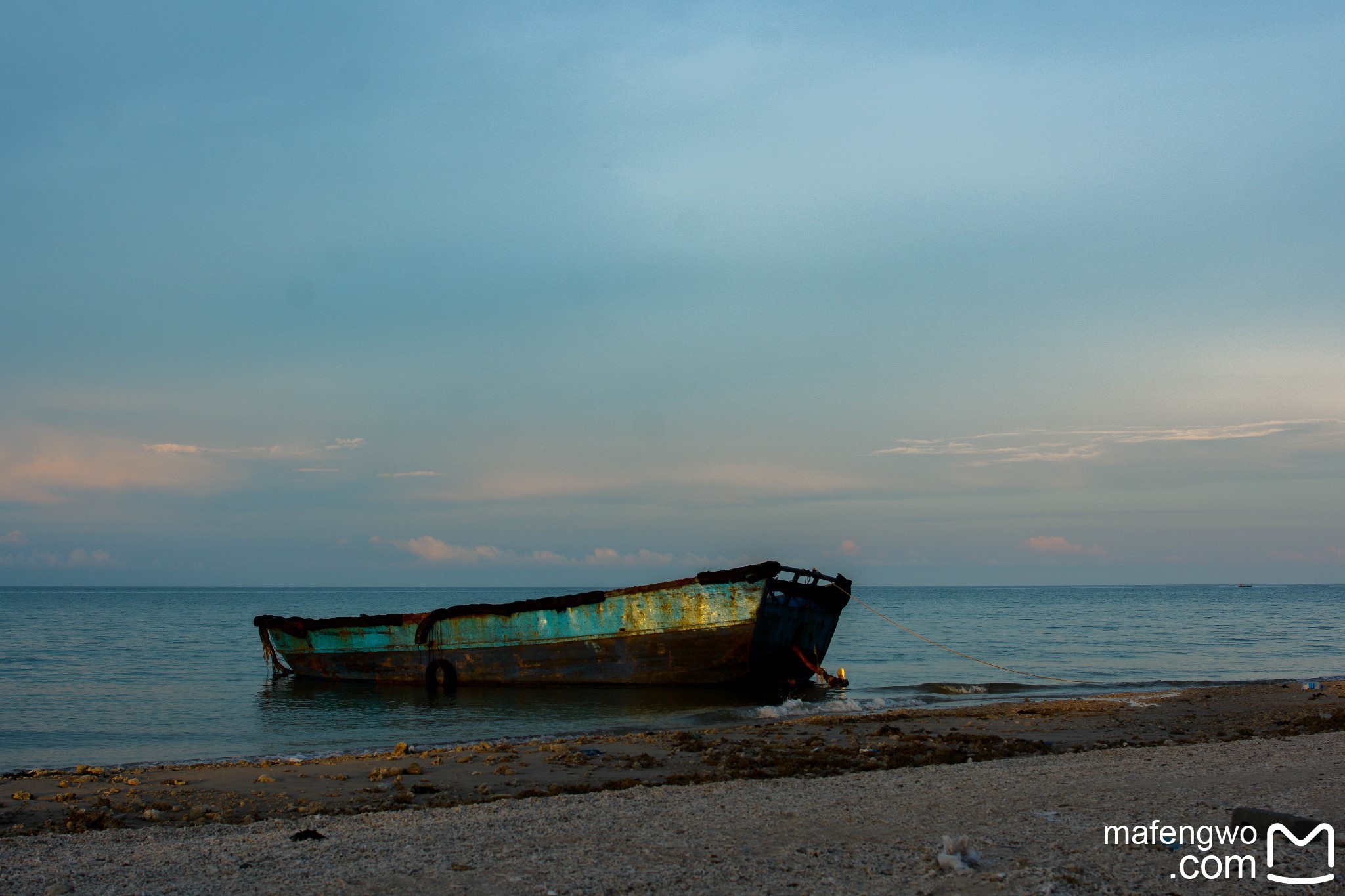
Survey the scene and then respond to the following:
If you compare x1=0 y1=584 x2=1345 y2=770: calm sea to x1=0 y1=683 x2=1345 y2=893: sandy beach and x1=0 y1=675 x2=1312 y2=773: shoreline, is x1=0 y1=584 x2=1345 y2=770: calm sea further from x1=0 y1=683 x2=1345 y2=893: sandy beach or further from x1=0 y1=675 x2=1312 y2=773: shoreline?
x1=0 y1=683 x2=1345 y2=893: sandy beach

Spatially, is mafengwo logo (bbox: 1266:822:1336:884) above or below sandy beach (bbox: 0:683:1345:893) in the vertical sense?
above

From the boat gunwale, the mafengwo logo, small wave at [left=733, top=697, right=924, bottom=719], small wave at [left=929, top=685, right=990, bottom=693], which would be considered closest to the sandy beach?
the mafengwo logo

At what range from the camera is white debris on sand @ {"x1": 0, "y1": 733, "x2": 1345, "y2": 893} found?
5133 mm

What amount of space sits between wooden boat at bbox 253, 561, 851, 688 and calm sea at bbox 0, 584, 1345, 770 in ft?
1.52

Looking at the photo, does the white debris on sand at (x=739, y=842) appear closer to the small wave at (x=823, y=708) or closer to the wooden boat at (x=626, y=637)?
the small wave at (x=823, y=708)

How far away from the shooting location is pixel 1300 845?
5598mm

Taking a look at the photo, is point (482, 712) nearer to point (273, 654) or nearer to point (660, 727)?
point (660, 727)

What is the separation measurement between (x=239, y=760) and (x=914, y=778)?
8.45 metres

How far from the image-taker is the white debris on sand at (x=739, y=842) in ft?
16.8

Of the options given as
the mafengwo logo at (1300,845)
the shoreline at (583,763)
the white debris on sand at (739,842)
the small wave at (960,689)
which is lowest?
the small wave at (960,689)

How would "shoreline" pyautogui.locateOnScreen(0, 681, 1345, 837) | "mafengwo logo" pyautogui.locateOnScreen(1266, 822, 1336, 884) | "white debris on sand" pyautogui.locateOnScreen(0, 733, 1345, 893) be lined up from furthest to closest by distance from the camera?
Result: "shoreline" pyautogui.locateOnScreen(0, 681, 1345, 837), "white debris on sand" pyautogui.locateOnScreen(0, 733, 1345, 893), "mafengwo logo" pyautogui.locateOnScreen(1266, 822, 1336, 884)

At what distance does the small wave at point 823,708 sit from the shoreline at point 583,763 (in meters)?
0.96

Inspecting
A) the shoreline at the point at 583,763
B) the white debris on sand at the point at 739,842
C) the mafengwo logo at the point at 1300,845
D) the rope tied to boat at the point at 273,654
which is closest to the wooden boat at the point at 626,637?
the rope tied to boat at the point at 273,654

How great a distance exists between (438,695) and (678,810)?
1437cm
